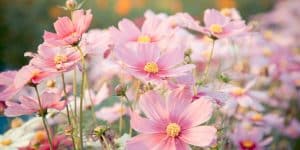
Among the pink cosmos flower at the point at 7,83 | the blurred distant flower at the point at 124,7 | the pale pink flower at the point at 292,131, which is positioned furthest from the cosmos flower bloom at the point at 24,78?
the blurred distant flower at the point at 124,7

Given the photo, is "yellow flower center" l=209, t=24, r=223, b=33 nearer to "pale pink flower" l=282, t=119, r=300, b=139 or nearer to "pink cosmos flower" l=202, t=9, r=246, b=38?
"pink cosmos flower" l=202, t=9, r=246, b=38

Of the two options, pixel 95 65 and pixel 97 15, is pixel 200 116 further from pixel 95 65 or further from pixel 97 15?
pixel 97 15

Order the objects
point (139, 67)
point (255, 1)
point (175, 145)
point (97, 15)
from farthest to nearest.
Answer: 1. point (255, 1)
2. point (97, 15)
3. point (139, 67)
4. point (175, 145)

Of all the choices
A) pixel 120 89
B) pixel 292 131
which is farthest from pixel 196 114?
pixel 292 131

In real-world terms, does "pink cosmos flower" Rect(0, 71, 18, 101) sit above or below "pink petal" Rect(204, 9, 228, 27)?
below

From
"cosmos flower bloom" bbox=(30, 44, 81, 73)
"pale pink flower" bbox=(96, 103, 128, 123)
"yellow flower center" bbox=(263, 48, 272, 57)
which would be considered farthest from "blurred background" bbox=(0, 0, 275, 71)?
"cosmos flower bloom" bbox=(30, 44, 81, 73)

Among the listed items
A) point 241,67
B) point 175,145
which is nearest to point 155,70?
point 175,145
